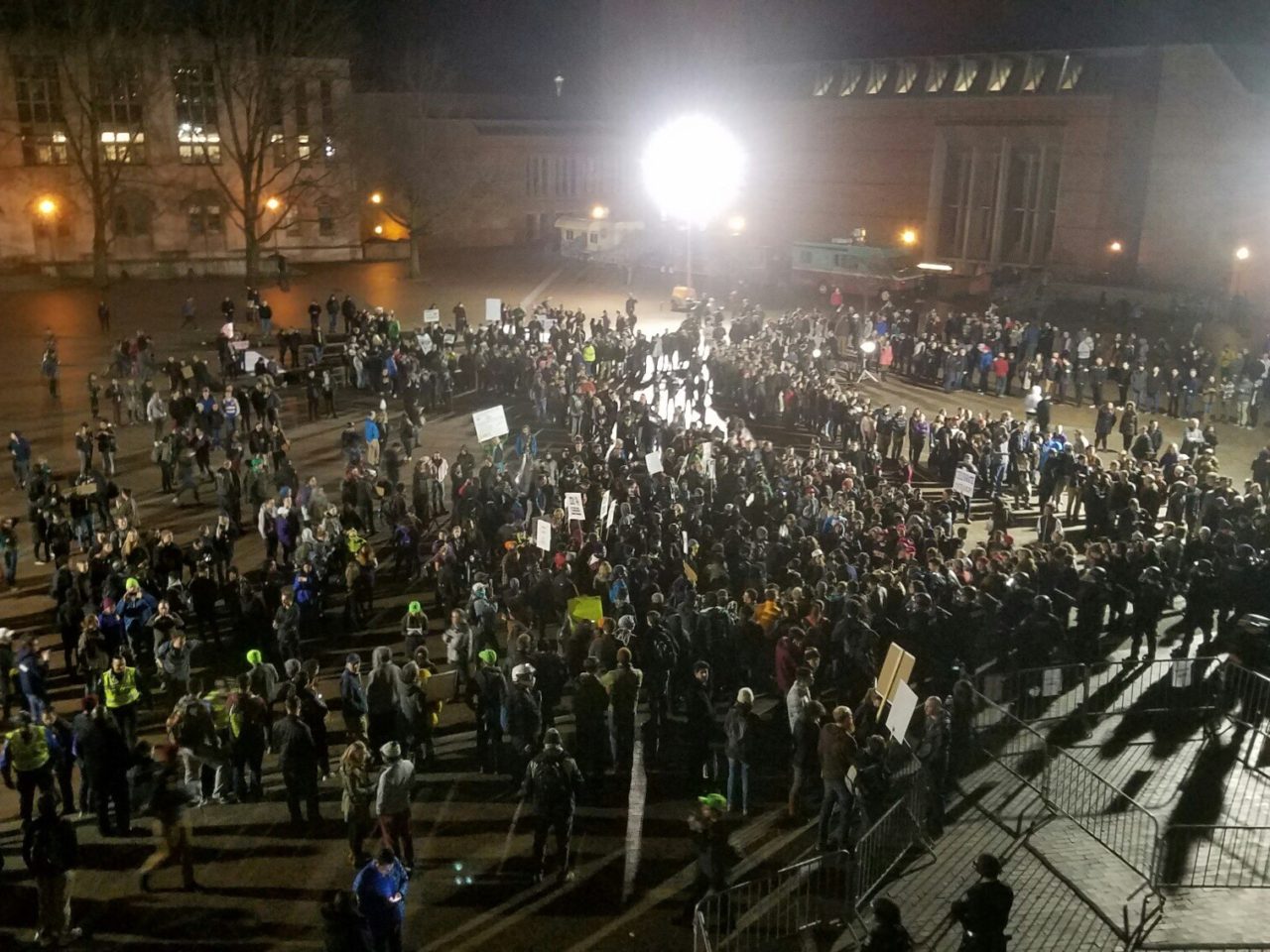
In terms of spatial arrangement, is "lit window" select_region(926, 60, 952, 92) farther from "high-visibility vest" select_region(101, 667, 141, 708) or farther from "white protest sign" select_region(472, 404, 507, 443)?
"high-visibility vest" select_region(101, 667, 141, 708)

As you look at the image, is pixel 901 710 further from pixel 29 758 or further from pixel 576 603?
pixel 29 758

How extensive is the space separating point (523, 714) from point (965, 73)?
44.1m

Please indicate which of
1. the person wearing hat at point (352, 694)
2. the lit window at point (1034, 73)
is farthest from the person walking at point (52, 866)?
the lit window at point (1034, 73)

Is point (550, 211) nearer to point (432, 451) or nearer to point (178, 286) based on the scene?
point (178, 286)

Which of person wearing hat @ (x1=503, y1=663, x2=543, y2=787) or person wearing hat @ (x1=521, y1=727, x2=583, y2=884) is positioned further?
person wearing hat @ (x1=503, y1=663, x2=543, y2=787)

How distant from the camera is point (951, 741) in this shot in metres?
10.6

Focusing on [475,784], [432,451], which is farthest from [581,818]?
[432,451]

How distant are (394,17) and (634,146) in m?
18.1

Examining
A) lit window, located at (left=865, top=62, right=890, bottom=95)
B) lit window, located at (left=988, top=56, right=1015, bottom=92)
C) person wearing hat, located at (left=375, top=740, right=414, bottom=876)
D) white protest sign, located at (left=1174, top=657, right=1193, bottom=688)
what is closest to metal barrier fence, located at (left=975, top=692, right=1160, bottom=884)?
white protest sign, located at (left=1174, top=657, right=1193, bottom=688)

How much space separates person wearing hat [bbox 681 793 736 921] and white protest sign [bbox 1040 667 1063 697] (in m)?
5.73

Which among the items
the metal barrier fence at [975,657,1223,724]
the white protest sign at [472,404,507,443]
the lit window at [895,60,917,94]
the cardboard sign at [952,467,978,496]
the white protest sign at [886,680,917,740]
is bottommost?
the metal barrier fence at [975,657,1223,724]

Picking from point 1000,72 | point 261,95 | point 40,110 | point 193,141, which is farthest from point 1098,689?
point 40,110

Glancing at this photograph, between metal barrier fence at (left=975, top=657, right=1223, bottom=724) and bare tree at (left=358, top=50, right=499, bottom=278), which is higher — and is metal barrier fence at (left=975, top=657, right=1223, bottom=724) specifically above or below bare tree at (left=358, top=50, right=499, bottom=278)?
below

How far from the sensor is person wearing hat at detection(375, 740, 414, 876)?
349 inches
